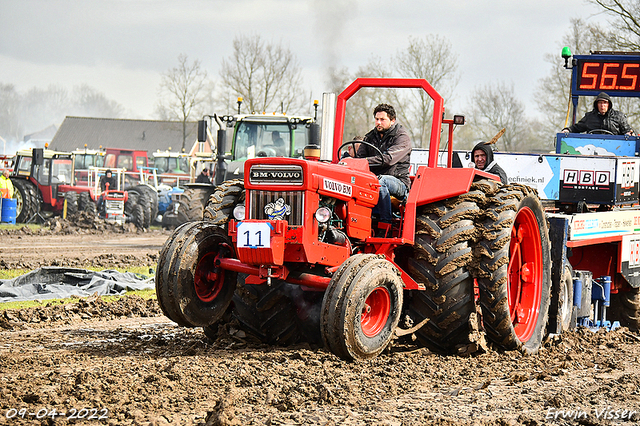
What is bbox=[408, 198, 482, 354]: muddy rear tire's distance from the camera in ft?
19.8

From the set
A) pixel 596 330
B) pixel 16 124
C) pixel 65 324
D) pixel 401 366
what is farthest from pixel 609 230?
pixel 16 124

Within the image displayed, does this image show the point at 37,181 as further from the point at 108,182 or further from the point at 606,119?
the point at 606,119

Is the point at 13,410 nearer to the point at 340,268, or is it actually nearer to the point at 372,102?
the point at 340,268

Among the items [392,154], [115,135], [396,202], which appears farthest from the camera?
[115,135]

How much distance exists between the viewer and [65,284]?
10.3 metres

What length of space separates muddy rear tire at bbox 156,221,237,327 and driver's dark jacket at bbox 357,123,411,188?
1417 mm

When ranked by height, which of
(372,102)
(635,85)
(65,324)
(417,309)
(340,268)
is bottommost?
(65,324)

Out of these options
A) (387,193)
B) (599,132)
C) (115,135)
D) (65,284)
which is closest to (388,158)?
(387,193)

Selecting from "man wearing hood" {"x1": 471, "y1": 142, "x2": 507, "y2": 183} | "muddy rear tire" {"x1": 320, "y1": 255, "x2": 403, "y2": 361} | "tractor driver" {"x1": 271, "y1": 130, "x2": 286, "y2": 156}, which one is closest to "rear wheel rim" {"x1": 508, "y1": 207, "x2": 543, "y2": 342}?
"man wearing hood" {"x1": 471, "y1": 142, "x2": 507, "y2": 183}

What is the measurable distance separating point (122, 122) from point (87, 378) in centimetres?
7118

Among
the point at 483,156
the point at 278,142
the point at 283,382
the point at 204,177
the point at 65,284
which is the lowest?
the point at 65,284

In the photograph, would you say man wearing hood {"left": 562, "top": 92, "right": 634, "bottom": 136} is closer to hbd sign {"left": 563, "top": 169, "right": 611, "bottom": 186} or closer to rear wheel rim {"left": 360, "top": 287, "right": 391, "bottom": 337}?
hbd sign {"left": 563, "top": 169, "right": 611, "bottom": 186}

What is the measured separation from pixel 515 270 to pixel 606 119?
4.23m

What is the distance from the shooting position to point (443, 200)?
6.30m
